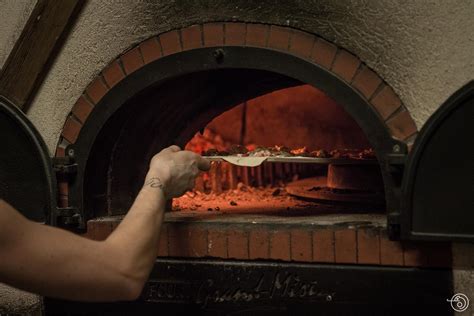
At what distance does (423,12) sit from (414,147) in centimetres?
43

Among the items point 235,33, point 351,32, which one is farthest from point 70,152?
point 351,32

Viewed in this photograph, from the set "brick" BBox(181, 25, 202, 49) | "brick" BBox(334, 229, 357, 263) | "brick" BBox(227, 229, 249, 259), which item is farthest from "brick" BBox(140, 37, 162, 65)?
"brick" BBox(334, 229, 357, 263)

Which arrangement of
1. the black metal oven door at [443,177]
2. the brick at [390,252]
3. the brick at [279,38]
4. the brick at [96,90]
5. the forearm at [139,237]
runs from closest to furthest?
1. the forearm at [139,237]
2. the black metal oven door at [443,177]
3. the brick at [390,252]
4. the brick at [279,38]
5. the brick at [96,90]

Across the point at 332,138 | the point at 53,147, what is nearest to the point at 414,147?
the point at 53,147

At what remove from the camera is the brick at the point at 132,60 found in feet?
7.69

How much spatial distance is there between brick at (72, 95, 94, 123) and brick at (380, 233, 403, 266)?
115 cm

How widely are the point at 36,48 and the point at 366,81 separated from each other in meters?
1.24

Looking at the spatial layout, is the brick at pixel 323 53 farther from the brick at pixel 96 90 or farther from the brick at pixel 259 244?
the brick at pixel 96 90

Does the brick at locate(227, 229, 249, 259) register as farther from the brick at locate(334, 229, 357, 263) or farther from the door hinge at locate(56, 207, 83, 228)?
the door hinge at locate(56, 207, 83, 228)

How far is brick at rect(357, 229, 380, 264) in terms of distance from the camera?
6.87 feet

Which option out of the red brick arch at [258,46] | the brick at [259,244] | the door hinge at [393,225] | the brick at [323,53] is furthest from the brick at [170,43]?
the door hinge at [393,225]

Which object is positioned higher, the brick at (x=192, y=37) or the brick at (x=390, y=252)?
the brick at (x=192, y=37)

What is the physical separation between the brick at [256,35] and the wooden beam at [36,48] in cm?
67

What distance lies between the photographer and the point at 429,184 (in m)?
2.00
